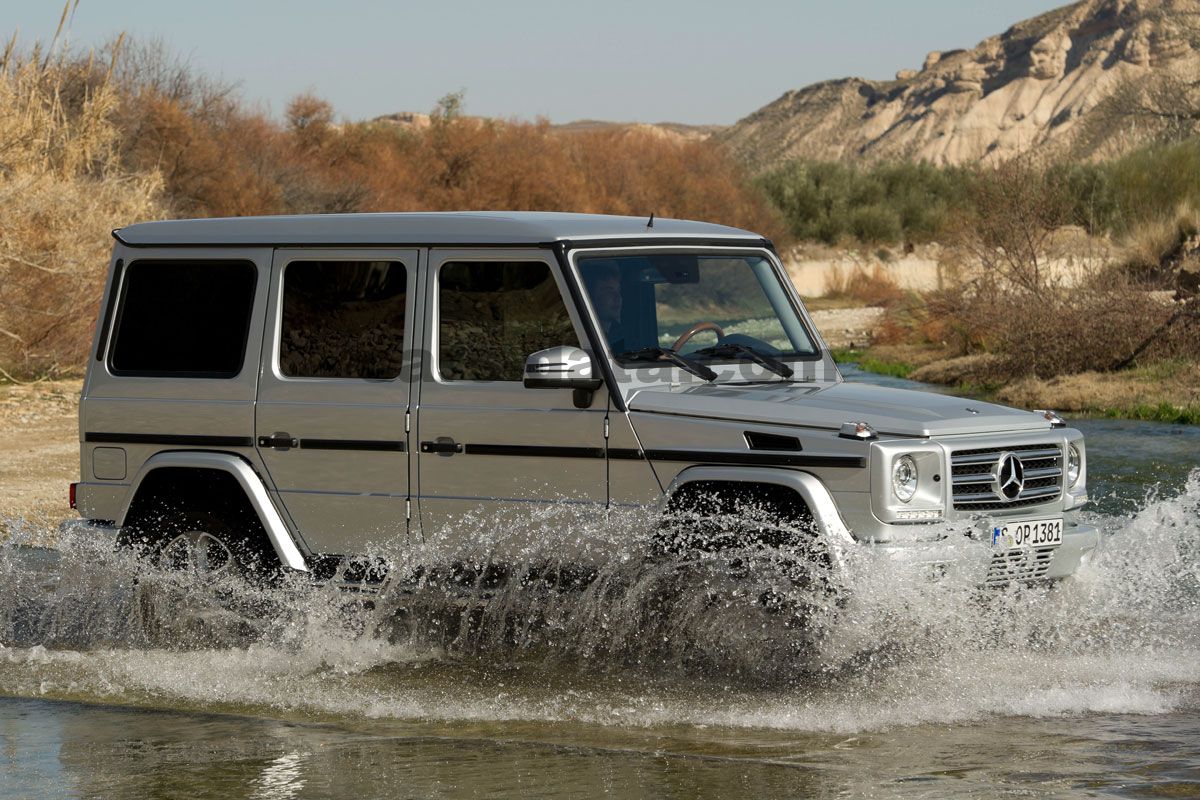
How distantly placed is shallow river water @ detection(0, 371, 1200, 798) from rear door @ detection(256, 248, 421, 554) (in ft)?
1.24

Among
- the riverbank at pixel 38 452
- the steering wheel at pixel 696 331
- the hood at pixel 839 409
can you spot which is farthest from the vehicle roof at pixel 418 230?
the riverbank at pixel 38 452

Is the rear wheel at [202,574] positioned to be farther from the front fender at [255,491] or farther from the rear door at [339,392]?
the rear door at [339,392]

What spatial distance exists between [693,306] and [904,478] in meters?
1.58

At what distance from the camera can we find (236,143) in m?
40.7

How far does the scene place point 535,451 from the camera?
6961 mm

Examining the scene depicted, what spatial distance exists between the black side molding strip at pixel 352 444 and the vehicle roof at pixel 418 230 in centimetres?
88

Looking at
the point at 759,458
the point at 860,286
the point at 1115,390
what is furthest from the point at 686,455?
the point at 860,286

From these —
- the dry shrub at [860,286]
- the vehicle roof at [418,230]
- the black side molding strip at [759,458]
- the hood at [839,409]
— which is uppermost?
the dry shrub at [860,286]

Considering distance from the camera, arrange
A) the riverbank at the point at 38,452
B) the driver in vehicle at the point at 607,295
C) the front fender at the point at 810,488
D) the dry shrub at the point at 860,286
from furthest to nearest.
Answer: the dry shrub at the point at 860,286, the riverbank at the point at 38,452, the driver in vehicle at the point at 607,295, the front fender at the point at 810,488

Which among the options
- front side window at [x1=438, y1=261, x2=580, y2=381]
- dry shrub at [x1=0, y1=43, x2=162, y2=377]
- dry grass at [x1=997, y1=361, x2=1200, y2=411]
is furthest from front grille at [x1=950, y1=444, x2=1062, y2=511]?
dry shrub at [x1=0, y1=43, x2=162, y2=377]

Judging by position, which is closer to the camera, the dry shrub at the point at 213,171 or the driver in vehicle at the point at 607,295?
the driver in vehicle at the point at 607,295

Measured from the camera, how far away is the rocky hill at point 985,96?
117m

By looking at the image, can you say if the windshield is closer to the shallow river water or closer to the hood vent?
the hood vent

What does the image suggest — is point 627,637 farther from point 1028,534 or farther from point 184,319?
point 184,319
